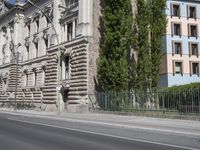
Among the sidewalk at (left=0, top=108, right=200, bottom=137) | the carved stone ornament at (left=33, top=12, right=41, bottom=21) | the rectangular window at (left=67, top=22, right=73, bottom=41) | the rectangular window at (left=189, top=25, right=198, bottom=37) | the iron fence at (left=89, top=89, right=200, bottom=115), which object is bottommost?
the sidewalk at (left=0, top=108, right=200, bottom=137)

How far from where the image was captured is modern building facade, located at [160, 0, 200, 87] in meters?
52.4

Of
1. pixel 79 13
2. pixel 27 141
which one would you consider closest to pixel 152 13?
pixel 79 13

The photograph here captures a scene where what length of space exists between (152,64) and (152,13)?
5.33m

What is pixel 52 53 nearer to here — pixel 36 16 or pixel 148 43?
pixel 36 16

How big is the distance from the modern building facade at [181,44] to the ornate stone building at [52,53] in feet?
61.6

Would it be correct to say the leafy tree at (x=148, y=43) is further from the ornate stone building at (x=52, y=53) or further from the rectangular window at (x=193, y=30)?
the rectangular window at (x=193, y=30)

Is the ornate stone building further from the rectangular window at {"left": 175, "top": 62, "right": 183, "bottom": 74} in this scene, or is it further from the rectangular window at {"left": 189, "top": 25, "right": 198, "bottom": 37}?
the rectangular window at {"left": 189, "top": 25, "right": 198, "bottom": 37}

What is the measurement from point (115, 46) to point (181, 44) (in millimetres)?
23456

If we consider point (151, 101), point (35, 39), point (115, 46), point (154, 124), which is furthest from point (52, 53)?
point (154, 124)

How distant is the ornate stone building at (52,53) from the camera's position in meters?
34.7

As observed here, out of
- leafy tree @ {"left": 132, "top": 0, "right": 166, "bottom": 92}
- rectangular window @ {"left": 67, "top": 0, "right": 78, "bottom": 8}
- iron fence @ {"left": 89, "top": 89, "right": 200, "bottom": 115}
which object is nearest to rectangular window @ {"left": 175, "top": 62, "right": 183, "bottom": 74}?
leafy tree @ {"left": 132, "top": 0, "right": 166, "bottom": 92}

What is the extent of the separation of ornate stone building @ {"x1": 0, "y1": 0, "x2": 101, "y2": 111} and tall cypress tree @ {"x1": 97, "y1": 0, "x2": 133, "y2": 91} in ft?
6.17

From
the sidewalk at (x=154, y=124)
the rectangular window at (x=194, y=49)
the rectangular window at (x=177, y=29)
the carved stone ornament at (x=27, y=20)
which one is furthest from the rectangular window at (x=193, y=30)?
the sidewalk at (x=154, y=124)

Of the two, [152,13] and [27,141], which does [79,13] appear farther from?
[27,141]
